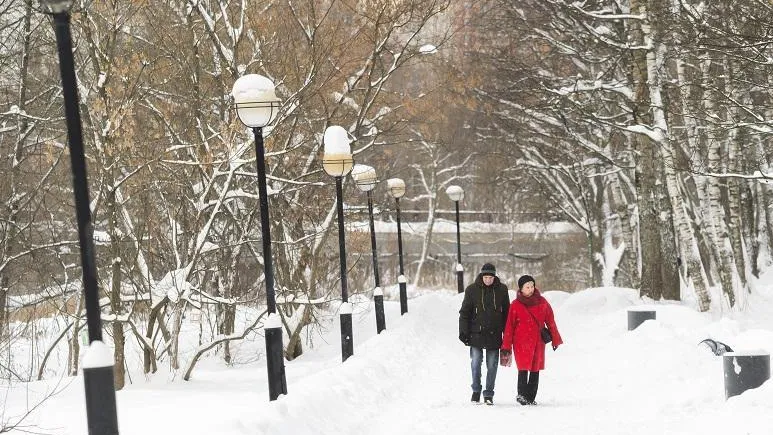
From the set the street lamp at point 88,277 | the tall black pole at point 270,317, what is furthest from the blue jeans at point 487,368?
the street lamp at point 88,277

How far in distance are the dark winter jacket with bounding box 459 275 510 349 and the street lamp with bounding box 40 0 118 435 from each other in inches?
231

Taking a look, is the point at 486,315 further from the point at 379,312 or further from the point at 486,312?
the point at 379,312

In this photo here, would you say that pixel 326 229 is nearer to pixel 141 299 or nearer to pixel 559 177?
pixel 141 299

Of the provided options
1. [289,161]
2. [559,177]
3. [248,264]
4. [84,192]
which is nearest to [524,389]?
[84,192]

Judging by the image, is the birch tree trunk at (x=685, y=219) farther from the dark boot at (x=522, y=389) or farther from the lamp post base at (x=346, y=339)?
the dark boot at (x=522, y=389)

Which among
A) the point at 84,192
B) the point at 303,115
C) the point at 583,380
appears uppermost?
the point at 303,115

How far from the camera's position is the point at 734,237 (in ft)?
77.8

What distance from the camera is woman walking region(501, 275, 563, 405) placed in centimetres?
1107

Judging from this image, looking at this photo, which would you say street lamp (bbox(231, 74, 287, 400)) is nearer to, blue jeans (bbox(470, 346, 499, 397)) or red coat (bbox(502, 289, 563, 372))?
blue jeans (bbox(470, 346, 499, 397))

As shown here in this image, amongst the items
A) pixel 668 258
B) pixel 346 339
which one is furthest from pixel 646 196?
pixel 346 339

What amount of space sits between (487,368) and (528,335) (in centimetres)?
70

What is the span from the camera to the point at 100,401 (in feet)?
20.6

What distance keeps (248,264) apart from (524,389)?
14203 millimetres

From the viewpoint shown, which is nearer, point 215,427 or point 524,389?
point 215,427
